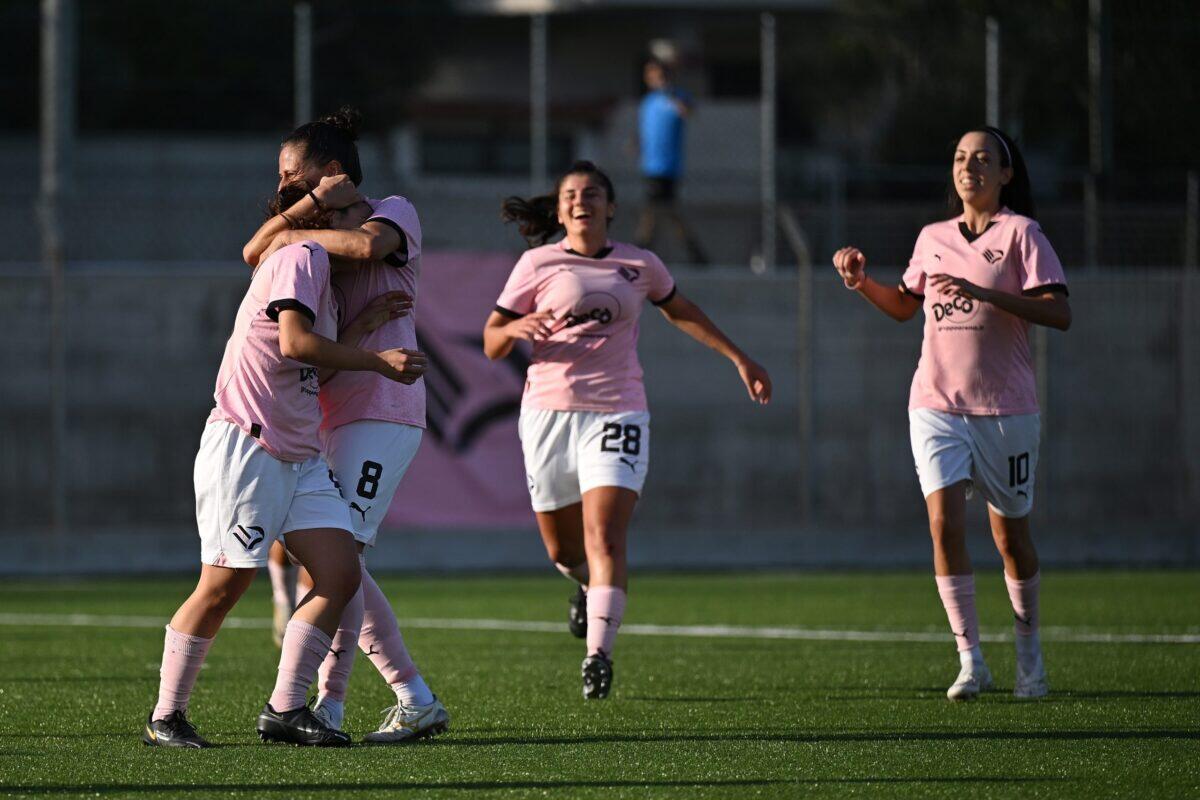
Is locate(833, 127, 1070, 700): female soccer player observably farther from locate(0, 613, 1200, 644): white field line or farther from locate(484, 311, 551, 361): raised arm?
locate(0, 613, 1200, 644): white field line

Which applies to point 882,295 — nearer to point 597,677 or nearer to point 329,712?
point 597,677

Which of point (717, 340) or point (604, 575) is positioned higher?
point (717, 340)

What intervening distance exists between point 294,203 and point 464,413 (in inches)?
403

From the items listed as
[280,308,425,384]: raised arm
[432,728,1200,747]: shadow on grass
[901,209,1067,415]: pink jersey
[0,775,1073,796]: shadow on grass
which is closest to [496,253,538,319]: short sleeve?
[901,209,1067,415]: pink jersey

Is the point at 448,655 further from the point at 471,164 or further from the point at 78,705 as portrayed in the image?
the point at 471,164

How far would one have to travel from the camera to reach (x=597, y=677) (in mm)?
7621

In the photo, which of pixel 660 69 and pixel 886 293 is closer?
pixel 886 293

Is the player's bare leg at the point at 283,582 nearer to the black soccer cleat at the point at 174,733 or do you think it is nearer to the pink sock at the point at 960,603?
the black soccer cleat at the point at 174,733

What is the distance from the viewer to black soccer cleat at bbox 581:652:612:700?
762 centimetres

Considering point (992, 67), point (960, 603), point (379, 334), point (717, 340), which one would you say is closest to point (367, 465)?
point (379, 334)

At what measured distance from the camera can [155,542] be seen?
16.4 m

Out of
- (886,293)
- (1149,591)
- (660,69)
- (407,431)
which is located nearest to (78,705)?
(407,431)

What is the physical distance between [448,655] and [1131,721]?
3.92 meters

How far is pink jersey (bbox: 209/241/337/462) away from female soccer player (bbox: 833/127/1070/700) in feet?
8.39
